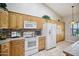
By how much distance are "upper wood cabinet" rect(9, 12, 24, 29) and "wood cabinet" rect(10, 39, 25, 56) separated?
43 centimetres

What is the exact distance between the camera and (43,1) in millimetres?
1978

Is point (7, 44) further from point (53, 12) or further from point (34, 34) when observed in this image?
point (53, 12)

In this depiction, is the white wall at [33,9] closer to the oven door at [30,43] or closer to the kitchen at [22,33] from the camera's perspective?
the kitchen at [22,33]

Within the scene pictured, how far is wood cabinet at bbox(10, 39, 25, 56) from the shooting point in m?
2.12

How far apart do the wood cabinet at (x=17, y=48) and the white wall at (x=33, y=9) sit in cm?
74

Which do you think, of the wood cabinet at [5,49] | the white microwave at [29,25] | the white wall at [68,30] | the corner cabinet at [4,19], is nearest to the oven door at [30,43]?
the white microwave at [29,25]

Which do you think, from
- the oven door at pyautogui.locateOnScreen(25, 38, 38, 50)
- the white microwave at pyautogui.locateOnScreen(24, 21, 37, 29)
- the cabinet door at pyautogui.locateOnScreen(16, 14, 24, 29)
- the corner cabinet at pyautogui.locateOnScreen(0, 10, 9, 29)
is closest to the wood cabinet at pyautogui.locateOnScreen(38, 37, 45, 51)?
the oven door at pyautogui.locateOnScreen(25, 38, 38, 50)

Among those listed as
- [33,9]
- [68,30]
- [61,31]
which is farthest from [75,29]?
[33,9]

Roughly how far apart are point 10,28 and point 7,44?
451mm

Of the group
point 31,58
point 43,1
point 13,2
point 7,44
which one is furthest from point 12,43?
point 43,1

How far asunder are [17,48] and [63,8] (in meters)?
1.44

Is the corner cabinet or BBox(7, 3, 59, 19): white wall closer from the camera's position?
BBox(7, 3, 59, 19): white wall

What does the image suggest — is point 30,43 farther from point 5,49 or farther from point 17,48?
point 5,49

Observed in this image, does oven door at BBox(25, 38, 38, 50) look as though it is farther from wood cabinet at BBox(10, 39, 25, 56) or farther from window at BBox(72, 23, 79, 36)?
window at BBox(72, 23, 79, 36)
